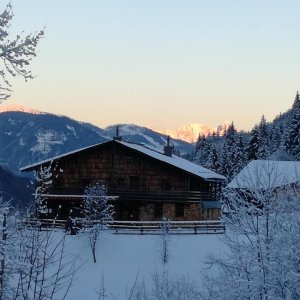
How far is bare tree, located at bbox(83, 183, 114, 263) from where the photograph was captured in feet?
121

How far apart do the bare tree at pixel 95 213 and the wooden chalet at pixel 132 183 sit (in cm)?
423

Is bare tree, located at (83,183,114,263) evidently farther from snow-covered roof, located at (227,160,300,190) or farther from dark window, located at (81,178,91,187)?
snow-covered roof, located at (227,160,300,190)

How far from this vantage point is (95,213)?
1551 inches

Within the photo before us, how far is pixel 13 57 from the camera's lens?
7512 mm

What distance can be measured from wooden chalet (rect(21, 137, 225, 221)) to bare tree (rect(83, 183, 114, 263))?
423 cm

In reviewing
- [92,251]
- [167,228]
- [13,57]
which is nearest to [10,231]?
[13,57]

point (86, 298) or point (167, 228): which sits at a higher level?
point (167, 228)

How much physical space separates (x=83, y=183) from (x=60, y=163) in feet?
8.69

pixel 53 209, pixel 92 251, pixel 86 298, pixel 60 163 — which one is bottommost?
pixel 86 298

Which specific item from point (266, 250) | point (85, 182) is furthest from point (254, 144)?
point (266, 250)

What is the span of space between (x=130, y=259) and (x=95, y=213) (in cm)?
517

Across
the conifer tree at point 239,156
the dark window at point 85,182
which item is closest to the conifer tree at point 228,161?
the conifer tree at point 239,156

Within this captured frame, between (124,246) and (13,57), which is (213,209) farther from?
(13,57)

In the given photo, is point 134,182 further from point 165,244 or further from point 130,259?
point 165,244
